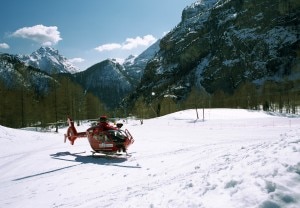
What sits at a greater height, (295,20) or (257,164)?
→ (295,20)

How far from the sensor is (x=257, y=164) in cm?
892

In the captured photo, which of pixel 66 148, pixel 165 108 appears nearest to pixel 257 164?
pixel 66 148

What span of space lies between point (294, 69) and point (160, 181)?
552ft

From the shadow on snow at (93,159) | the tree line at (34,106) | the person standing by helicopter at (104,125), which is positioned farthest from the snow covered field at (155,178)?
the tree line at (34,106)

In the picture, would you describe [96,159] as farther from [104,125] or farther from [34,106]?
[34,106]

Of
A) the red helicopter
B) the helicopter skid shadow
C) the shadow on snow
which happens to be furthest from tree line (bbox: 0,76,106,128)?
the red helicopter

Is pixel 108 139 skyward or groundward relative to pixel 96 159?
skyward

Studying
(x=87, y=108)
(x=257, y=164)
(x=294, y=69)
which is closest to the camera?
(x=257, y=164)

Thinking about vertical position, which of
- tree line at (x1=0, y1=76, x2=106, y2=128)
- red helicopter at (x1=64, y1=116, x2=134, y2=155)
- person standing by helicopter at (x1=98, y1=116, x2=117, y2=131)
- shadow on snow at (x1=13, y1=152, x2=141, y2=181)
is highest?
tree line at (x1=0, y1=76, x2=106, y2=128)

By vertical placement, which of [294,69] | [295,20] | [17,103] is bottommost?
[17,103]

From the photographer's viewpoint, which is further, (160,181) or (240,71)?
(240,71)

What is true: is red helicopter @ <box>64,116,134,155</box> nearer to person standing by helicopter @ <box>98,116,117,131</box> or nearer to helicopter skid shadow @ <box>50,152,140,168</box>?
person standing by helicopter @ <box>98,116,117,131</box>

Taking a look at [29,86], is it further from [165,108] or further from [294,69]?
[294,69]

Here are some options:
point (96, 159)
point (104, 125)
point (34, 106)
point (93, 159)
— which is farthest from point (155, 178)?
point (34, 106)
